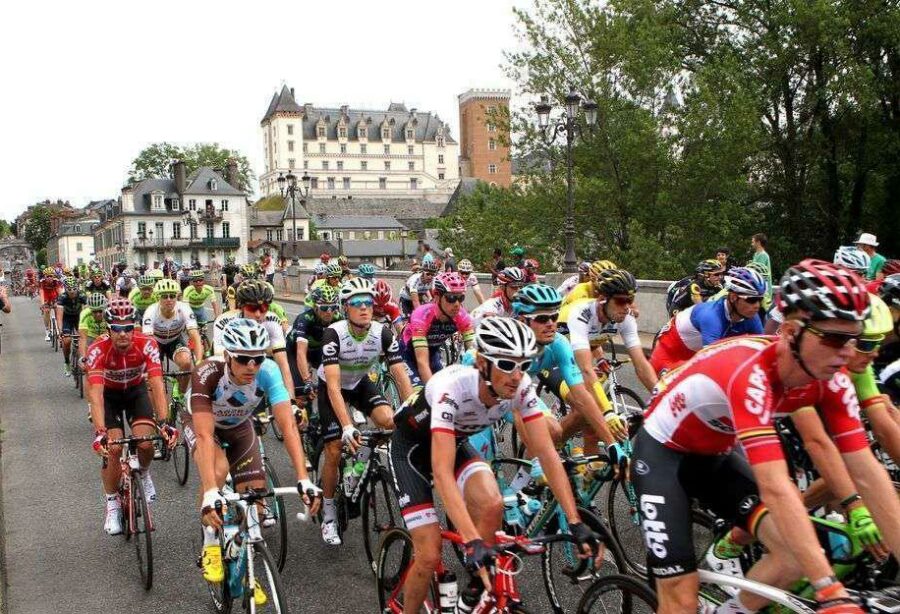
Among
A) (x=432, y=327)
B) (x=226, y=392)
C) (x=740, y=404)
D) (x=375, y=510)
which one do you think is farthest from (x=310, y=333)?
(x=740, y=404)

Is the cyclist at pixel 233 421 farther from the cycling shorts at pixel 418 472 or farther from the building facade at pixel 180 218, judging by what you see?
the building facade at pixel 180 218

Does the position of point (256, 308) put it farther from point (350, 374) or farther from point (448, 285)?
point (448, 285)

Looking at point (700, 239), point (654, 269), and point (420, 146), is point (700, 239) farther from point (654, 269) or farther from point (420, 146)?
point (420, 146)

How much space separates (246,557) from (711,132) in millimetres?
25892

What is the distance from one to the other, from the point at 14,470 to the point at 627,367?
30.9 ft

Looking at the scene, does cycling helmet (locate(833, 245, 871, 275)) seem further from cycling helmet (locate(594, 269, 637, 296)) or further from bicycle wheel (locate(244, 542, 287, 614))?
bicycle wheel (locate(244, 542, 287, 614))

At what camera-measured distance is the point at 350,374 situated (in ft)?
23.2

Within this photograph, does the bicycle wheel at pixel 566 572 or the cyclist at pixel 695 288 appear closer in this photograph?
the bicycle wheel at pixel 566 572

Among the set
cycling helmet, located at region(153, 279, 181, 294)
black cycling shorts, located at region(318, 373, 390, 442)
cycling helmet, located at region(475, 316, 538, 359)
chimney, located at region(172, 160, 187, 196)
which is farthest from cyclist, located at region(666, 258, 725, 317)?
chimney, located at region(172, 160, 187, 196)

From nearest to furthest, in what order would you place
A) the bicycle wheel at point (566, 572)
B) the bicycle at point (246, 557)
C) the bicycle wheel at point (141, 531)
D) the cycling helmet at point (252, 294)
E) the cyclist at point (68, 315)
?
1. the bicycle at point (246, 557)
2. the bicycle wheel at point (566, 572)
3. the bicycle wheel at point (141, 531)
4. the cycling helmet at point (252, 294)
5. the cyclist at point (68, 315)

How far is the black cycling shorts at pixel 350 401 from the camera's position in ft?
22.0

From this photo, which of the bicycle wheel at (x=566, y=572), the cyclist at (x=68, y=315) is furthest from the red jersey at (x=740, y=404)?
the cyclist at (x=68, y=315)

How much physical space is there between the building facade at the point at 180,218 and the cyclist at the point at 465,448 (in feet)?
306

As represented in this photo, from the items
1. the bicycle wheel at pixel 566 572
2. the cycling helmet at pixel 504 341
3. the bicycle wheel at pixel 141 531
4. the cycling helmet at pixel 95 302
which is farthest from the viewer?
the cycling helmet at pixel 95 302
